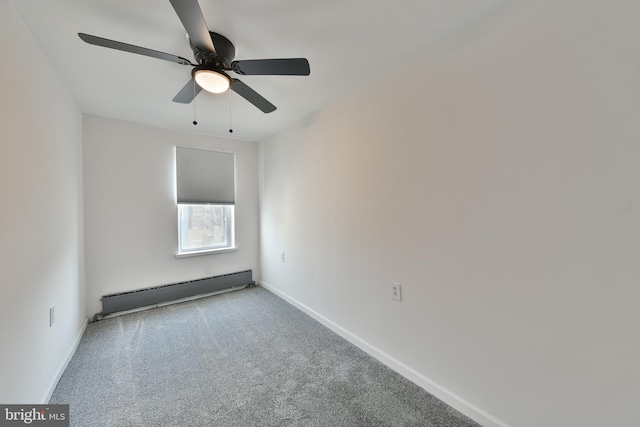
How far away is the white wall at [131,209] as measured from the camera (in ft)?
9.04

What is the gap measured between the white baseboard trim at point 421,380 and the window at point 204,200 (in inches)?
76.6

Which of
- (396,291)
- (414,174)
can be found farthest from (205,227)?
(414,174)

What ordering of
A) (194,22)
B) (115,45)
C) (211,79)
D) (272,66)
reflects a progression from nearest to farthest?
(194,22), (115,45), (272,66), (211,79)

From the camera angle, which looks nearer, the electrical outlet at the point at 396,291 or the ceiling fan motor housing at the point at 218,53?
the ceiling fan motor housing at the point at 218,53

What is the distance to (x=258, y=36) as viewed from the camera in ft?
5.05

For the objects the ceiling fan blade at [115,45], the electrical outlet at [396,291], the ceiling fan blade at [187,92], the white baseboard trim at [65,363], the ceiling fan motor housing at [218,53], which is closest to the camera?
the ceiling fan blade at [115,45]

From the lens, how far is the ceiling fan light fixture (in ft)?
4.94

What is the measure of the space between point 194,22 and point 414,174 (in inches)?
60.0

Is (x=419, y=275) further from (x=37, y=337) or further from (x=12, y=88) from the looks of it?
(x=12, y=88)

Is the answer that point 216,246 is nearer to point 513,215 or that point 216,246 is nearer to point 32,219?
point 32,219

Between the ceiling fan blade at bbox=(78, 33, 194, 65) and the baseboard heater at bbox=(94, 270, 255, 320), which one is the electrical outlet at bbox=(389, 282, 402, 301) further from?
the baseboard heater at bbox=(94, 270, 255, 320)

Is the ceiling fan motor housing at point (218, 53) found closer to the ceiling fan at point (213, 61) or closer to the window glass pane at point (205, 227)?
the ceiling fan at point (213, 61)

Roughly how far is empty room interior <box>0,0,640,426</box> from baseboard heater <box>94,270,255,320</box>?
22 centimetres

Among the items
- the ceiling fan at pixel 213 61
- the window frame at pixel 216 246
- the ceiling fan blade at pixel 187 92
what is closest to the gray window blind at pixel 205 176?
the window frame at pixel 216 246
